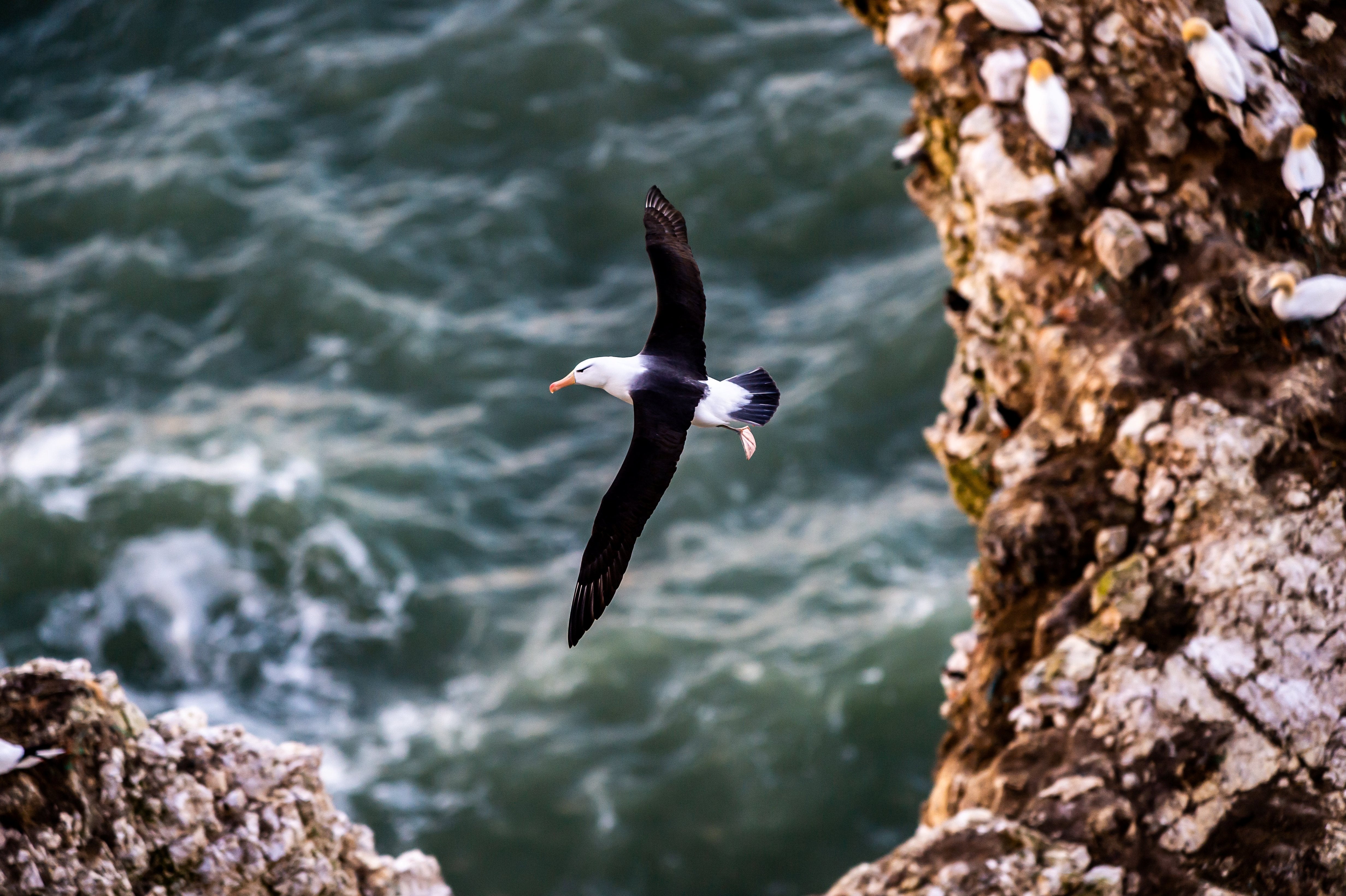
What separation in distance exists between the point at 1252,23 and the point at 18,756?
7870mm

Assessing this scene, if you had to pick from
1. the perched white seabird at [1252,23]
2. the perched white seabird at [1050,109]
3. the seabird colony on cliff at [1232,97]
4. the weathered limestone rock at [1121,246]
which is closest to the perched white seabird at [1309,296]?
the seabird colony on cliff at [1232,97]

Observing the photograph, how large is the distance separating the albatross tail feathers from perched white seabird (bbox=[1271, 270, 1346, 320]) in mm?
2820

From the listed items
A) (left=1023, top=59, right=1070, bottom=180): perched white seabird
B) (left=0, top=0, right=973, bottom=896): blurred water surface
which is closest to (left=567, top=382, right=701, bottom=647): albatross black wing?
(left=1023, top=59, right=1070, bottom=180): perched white seabird

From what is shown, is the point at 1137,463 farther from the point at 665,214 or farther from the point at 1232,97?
the point at 665,214

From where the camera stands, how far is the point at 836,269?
18.2 meters

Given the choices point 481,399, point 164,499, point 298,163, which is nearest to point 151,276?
point 298,163

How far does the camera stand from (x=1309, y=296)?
748 cm

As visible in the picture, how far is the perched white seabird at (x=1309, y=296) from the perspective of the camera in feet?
24.5

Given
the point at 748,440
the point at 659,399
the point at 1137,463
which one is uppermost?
the point at 659,399

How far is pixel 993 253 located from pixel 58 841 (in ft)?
20.9

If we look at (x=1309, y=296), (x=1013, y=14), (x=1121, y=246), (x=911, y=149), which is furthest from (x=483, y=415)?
(x=1309, y=296)

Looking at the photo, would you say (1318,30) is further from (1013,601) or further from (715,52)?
(715,52)

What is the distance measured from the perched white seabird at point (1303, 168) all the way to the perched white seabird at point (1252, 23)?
60 cm

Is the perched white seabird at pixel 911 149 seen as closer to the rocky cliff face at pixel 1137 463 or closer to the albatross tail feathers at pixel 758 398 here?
the rocky cliff face at pixel 1137 463
